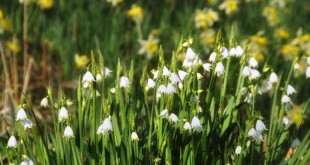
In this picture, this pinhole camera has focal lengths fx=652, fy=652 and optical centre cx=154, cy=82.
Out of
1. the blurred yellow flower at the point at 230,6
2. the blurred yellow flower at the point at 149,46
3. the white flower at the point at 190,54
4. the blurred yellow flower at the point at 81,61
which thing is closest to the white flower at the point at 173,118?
the white flower at the point at 190,54

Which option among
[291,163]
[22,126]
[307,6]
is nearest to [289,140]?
[291,163]

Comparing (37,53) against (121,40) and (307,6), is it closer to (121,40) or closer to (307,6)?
(121,40)

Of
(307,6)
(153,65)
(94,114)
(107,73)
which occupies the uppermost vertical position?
(307,6)

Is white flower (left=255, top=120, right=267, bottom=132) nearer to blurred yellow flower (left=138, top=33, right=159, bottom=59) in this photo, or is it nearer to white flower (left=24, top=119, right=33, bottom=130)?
white flower (left=24, top=119, right=33, bottom=130)

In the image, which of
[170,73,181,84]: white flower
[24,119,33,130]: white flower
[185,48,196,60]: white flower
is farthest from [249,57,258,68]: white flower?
[24,119,33,130]: white flower

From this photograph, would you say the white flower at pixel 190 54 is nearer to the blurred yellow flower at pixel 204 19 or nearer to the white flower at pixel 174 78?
the white flower at pixel 174 78

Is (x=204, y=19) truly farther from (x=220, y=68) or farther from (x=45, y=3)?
(x=220, y=68)

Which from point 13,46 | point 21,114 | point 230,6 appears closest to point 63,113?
point 21,114
